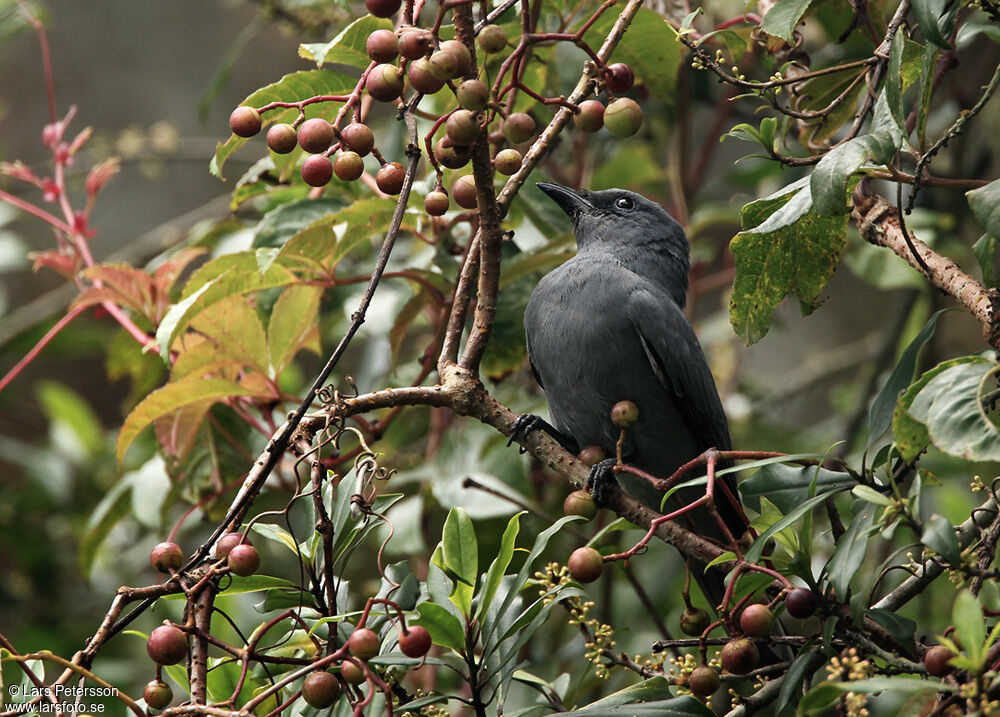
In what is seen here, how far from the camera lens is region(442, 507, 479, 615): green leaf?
203 centimetres

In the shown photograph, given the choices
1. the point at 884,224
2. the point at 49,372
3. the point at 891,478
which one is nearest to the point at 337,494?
the point at 891,478

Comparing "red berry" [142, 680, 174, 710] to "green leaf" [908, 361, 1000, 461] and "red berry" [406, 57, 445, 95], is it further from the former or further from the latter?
"green leaf" [908, 361, 1000, 461]

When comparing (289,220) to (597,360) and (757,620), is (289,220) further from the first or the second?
(757,620)

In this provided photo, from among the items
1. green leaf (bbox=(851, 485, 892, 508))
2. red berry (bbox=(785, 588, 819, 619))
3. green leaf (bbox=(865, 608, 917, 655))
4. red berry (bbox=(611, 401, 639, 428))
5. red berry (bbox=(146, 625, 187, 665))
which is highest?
green leaf (bbox=(851, 485, 892, 508))

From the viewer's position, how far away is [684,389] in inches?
120

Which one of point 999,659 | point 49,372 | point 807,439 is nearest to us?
point 999,659

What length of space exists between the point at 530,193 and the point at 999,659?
6.36 ft

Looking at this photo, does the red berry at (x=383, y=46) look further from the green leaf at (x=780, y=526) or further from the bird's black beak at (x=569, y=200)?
the bird's black beak at (x=569, y=200)

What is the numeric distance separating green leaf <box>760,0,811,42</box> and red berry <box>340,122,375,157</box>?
36.3 inches

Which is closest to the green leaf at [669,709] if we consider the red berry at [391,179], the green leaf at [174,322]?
the red berry at [391,179]

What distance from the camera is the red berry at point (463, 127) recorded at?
1.68 meters

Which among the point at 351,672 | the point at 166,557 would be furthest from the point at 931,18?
the point at 166,557

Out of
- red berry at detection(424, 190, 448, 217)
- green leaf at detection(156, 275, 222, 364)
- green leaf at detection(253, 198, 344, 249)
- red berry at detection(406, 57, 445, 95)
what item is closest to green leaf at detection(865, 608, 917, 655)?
red berry at detection(424, 190, 448, 217)

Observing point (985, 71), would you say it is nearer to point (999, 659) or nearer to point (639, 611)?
point (639, 611)
